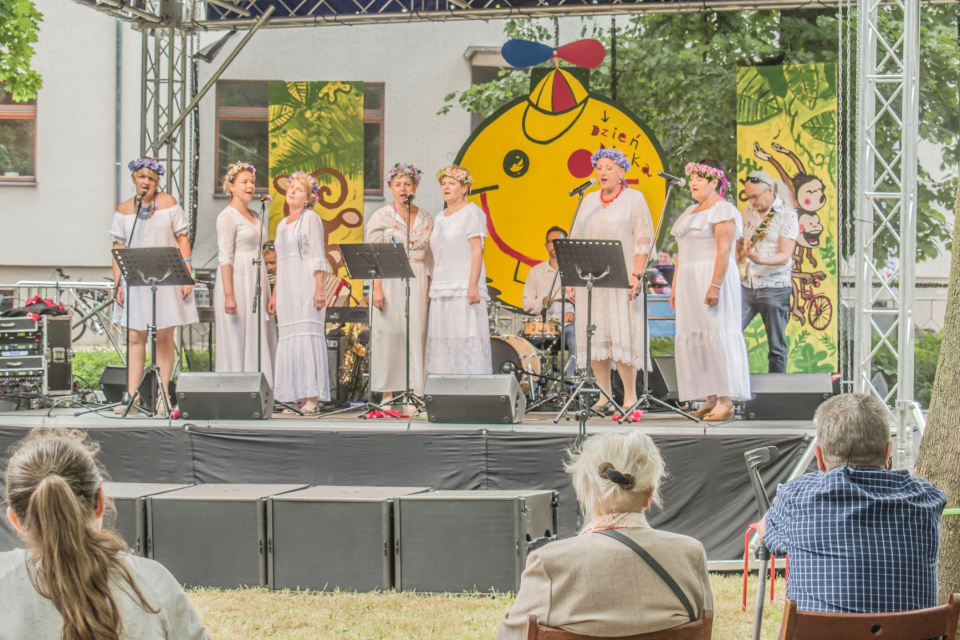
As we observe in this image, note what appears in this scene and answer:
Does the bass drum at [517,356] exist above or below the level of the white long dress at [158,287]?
below

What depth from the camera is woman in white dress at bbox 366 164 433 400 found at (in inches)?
363

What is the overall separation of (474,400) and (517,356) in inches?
95.2

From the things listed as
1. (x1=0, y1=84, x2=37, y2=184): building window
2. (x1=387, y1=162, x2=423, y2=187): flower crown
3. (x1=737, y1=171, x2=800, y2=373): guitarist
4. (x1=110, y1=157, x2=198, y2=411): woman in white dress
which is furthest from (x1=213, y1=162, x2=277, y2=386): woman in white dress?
(x1=0, y1=84, x2=37, y2=184): building window

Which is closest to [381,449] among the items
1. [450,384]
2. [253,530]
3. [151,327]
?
[450,384]

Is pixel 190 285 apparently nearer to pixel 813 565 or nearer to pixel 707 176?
pixel 707 176

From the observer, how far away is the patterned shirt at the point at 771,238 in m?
9.82

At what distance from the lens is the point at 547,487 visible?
23.5 feet

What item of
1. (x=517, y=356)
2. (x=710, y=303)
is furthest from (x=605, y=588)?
(x=517, y=356)

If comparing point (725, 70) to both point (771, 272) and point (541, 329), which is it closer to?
point (771, 272)

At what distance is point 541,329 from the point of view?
34.2 ft

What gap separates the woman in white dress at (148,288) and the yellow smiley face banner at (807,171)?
5.26 meters

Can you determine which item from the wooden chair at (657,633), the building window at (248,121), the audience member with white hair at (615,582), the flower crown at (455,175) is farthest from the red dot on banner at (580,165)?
the wooden chair at (657,633)

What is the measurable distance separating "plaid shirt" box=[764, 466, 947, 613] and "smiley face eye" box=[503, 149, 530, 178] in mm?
8635

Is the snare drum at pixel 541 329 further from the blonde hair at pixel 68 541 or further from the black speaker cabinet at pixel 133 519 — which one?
the blonde hair at pixel 68 541
